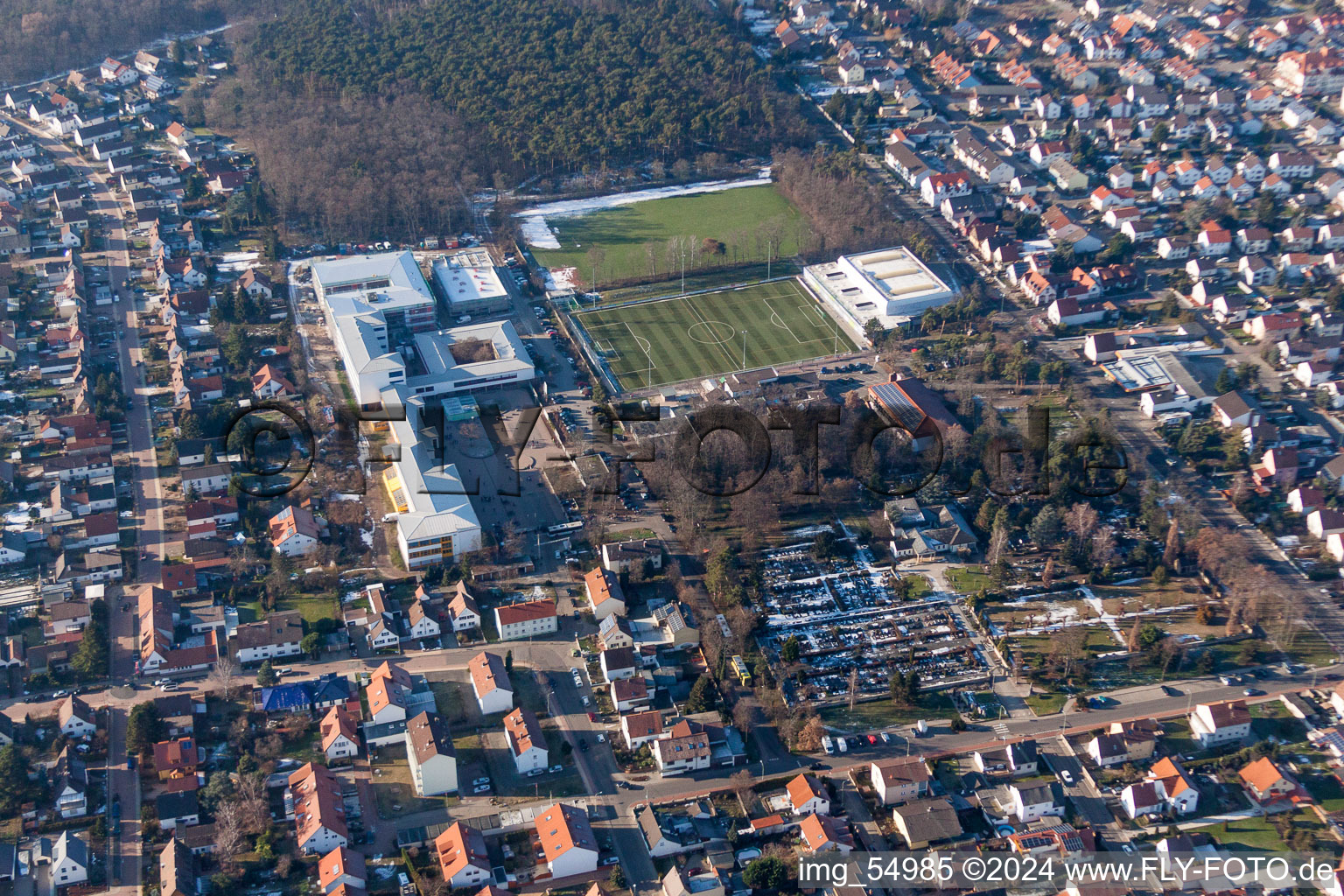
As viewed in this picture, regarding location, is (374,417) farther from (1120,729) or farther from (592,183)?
(1120,729)

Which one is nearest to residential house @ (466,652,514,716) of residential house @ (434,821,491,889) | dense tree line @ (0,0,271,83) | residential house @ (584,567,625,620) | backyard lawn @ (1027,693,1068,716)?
residential house @ (584,567,625,620)

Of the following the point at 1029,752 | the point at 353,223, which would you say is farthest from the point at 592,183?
the point at 1029,752

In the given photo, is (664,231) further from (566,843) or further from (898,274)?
(566,843)

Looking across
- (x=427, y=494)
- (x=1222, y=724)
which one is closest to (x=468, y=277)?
(x=427, y=494)

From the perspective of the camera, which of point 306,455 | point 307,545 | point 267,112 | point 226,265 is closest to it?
point 307,545

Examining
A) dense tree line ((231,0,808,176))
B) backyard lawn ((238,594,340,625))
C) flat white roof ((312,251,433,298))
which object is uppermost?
dense tree line ((231,0,808,176))

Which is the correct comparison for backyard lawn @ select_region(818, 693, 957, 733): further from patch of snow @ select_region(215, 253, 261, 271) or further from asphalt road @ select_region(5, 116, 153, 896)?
patch of snow @ select_region(215, 253, 261, 271)
